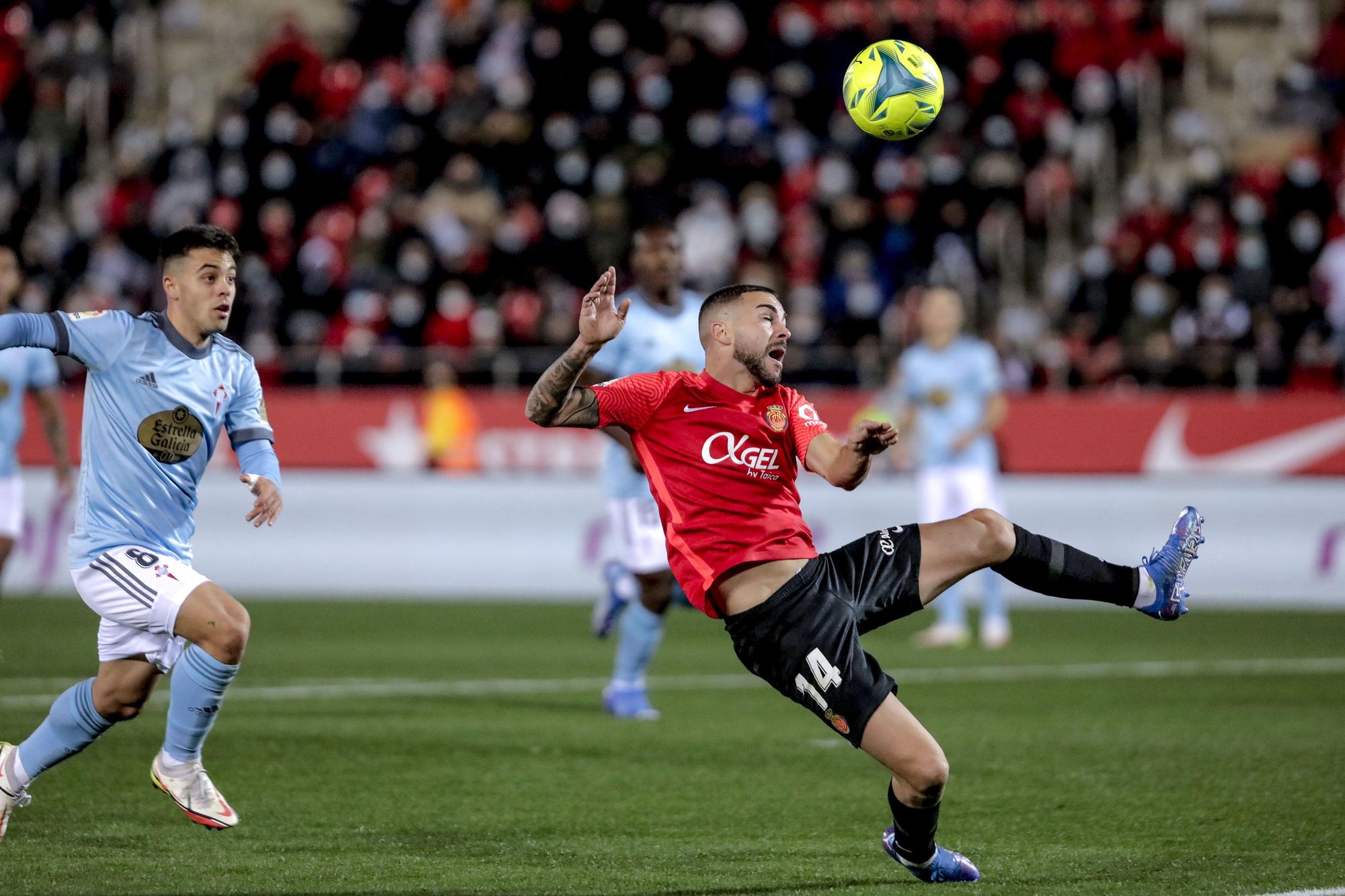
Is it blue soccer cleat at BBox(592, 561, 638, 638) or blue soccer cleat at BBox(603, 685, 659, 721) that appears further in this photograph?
blue soccer cleat at BBox(592, 561, 638, 638)

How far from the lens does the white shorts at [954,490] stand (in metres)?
13.5

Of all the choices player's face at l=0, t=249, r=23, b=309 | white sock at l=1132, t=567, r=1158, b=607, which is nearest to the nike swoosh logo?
player's face at l=0, t=249, r=23, b=309

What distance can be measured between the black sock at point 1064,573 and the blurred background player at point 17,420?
6.84 m

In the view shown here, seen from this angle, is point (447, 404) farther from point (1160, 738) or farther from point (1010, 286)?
point (1160, 738)

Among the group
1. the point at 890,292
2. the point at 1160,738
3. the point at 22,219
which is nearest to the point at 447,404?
the point at 890,292

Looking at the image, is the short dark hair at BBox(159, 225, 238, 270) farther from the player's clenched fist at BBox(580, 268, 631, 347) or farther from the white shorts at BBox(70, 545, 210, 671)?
the player's clenched fist at BBox(580, 268, 631, 347)

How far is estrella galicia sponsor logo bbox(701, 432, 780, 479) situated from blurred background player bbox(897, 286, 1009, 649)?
758cm

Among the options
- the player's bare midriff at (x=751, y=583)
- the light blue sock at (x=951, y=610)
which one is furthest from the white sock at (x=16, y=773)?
the light blue sock at (x=951, y=610)

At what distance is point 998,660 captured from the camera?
1250 cm

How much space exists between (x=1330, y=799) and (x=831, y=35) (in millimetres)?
16896

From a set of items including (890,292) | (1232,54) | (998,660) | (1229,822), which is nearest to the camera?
(1229,822)

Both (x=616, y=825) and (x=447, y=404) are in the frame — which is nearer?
(x=616, y=825)

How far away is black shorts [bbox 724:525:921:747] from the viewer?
18.6ft

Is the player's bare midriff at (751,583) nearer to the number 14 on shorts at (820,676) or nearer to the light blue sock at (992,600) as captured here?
the number 14 on shorts at (820,676)
